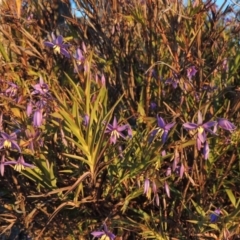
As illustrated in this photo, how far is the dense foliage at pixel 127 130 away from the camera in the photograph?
2119 millimetres

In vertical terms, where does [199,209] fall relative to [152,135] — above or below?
below

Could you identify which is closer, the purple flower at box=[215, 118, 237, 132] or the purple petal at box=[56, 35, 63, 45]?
the purple flower at box=[215, 118, 237, 132]

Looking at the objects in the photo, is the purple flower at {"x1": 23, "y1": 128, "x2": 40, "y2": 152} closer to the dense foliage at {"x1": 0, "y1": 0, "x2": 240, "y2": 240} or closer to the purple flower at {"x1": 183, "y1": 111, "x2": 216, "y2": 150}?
the dense foliage at {"x1": 0, "y1": 0, "x2": 240, "y2": 240}

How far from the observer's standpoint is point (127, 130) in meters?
2.24

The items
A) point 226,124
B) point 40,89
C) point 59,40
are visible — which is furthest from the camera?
point 59,40

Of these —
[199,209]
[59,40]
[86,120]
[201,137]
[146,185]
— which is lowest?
[199,209]

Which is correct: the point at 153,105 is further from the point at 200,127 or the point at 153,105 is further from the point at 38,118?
the point at 38,118

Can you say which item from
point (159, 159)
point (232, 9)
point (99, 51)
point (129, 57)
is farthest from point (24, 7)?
point (159, 159)

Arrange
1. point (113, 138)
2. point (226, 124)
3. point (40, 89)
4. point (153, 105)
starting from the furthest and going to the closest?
point (153, 105) → point (40, 89) → point (113, 138) → point (226, 124)

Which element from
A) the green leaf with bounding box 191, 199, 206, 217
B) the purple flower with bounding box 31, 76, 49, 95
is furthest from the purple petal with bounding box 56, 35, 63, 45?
the green leaf with bounding box 191, 199, 206, 217

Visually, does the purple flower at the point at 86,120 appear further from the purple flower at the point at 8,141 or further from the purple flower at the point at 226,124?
the purple flower at the point at 226,124

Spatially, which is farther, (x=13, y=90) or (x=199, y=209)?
(x=13, y=90)

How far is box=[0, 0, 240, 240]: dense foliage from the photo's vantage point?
2.12 meters

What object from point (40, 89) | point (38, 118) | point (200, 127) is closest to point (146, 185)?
point (200, 127)
